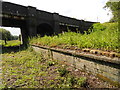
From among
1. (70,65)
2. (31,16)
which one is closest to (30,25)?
(31,16)

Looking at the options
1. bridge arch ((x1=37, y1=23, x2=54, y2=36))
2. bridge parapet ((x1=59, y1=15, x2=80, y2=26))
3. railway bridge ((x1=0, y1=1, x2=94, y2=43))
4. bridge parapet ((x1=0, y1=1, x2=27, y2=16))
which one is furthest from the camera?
bridge parapet ((x1=59, y1=15, x2=80, y2=26))

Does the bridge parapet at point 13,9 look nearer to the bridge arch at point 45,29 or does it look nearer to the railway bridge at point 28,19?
the railway bridge at point 28,19

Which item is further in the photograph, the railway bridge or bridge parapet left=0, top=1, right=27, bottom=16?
the railway bridge

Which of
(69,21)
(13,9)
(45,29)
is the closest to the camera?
(13,9)

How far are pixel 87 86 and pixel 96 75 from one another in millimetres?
557

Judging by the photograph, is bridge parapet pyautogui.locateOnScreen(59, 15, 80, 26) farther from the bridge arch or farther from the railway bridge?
the bridge arch

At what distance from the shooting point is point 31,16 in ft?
38.1

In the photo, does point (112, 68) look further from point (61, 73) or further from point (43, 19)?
point (43, 19)

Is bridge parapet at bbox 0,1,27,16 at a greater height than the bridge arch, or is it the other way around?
bridge parapet at bbox 0,1,27,16

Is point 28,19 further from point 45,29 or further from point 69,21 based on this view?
point 69,21

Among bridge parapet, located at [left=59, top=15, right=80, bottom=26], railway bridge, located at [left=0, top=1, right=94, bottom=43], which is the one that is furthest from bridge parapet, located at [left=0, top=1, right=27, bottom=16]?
bridge parapet, located at [left=59, top=15, right=80, bottom=26]

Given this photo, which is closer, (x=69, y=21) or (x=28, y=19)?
(x=28, y=19)

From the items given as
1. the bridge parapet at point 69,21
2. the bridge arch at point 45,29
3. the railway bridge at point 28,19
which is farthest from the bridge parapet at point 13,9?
the bridge parapet at point 69,21

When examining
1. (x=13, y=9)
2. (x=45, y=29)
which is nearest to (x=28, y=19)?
(x=13, y=9)
